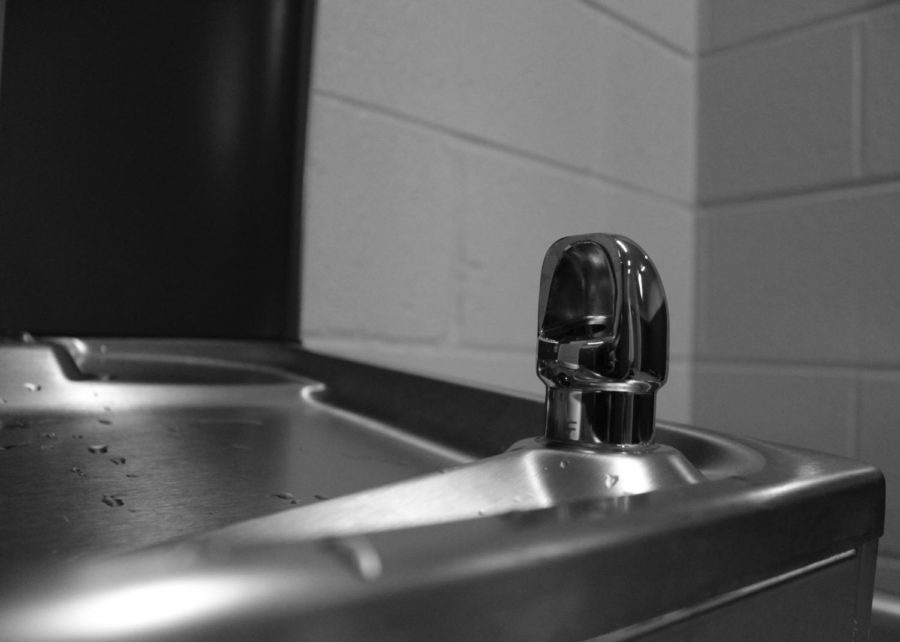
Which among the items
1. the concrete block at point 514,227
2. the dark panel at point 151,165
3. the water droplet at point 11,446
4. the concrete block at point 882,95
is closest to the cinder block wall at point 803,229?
the concrete block at point 882,95

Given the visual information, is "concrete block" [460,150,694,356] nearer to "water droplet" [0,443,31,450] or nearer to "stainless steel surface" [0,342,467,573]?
"stainless steel surface" [0,342,467,573]

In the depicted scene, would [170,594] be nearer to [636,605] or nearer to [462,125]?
[636,605]

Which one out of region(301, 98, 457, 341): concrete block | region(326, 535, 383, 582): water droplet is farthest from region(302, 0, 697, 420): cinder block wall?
region(326, 535, 383, 582): water droplet

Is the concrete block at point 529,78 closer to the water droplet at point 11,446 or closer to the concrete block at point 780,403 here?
the concrete block at point 780,403

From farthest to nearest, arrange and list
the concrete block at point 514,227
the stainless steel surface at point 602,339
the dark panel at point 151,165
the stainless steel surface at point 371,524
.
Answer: the concrete block at point 514,227 < the dark panel at point 151,165 < the stainless steel surface at point 602,339 < the stainless steel surface at point 371,524

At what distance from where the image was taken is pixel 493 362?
0.66 m

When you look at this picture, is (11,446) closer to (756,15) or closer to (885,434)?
(885,434)

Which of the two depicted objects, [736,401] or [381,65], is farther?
[736,401]

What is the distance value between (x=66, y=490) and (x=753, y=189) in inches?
30.7

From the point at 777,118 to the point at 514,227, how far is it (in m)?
0.34

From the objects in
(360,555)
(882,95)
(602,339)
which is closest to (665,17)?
(882,95)

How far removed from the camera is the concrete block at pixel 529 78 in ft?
1.89

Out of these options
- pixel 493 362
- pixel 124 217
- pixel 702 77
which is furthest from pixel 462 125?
pixel 702 77

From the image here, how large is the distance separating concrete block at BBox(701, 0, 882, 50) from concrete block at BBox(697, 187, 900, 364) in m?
0.18
